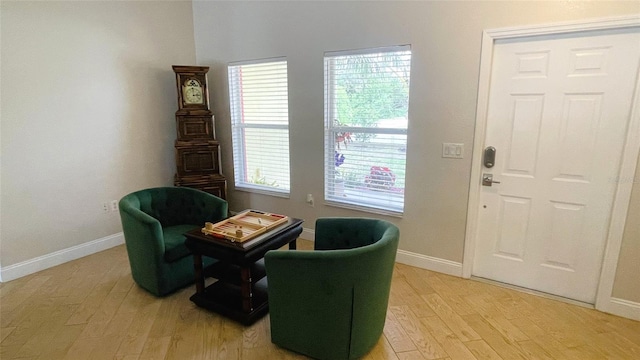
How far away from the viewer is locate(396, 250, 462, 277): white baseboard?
3016mm

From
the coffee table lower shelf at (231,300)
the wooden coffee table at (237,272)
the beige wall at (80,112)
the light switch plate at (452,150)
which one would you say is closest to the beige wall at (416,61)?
the light switch plate at (452,150)

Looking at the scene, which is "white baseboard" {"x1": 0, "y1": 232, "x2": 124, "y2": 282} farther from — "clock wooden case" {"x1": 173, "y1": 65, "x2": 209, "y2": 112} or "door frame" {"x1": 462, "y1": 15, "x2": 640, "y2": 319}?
"door frame" {"x1": 462, "y1": 15, "x2": 640, "y2": 319}

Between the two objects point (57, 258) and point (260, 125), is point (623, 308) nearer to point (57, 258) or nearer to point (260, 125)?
point (260, 125)

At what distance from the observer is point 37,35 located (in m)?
2.91

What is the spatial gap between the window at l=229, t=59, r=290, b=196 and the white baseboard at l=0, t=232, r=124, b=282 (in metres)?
1.54

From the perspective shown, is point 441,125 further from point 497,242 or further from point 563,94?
point 497,242

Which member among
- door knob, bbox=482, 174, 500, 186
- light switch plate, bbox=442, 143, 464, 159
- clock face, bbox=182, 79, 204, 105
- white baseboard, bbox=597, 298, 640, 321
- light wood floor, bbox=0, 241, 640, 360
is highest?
clock face, bbox=182, 79, 204, 105

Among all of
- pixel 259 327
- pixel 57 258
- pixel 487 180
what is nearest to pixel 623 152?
pixel 487 180

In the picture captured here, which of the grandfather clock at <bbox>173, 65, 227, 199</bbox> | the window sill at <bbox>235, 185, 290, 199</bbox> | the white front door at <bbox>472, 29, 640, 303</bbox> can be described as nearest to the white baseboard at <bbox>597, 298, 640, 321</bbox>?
the white front door at <bbox>472, 29, 640, 303</bbox>

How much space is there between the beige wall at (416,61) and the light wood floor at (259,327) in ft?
1.46

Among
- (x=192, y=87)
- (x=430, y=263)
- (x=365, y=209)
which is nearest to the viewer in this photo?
(x=430, y=263)

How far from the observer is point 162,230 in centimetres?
286

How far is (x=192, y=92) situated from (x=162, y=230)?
168 cm

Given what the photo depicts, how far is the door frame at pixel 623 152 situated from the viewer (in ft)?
7.26
